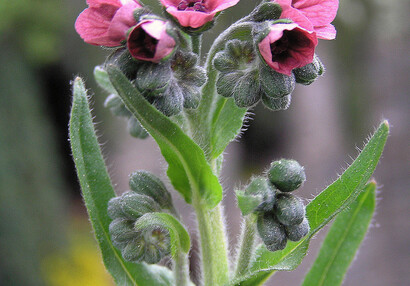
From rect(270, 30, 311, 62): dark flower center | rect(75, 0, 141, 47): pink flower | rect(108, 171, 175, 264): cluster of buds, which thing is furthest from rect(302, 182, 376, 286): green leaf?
rect(75, 0, 141, 47): pink flower

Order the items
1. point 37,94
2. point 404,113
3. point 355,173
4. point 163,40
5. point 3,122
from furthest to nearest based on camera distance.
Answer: point 404,113 → point 37,94 → point 3,122 → point 355,173 → point 163,40

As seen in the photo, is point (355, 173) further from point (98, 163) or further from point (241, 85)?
point (98, 163)

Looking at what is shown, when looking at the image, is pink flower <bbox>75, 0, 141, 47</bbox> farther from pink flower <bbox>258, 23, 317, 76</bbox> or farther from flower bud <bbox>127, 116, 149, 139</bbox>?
flower bud <bbox>127, 116, 149, 139</bbox>

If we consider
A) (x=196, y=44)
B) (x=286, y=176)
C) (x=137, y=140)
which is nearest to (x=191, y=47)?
(x=196, y=44)

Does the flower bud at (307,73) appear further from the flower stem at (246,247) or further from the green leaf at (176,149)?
the flower stem at (246,247)

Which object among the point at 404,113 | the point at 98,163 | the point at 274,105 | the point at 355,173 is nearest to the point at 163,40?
the point at 274,105

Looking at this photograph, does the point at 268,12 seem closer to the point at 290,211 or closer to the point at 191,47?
the point at 191,47
